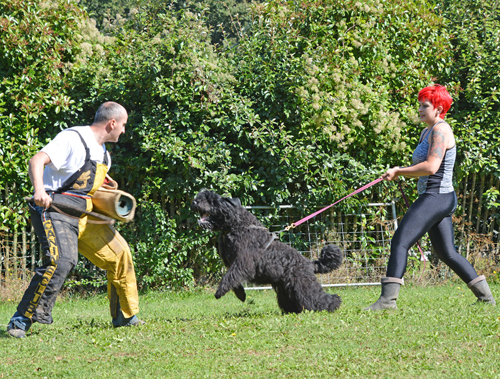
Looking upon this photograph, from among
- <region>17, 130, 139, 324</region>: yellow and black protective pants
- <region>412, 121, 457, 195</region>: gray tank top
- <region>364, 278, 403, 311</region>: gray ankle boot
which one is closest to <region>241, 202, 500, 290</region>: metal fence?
<region>364, 278, 403, 311</region>: gray ankle boot

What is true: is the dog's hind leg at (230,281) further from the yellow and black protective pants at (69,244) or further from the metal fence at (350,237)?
the metal fence at (350,237)

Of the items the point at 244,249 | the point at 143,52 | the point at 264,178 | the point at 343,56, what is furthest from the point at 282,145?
the point at 244,249

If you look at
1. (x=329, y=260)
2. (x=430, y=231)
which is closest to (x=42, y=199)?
(x=329, y=260)

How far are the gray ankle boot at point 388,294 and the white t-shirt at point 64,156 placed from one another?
2.74 metres

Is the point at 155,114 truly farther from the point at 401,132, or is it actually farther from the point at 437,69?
the point at 437,69

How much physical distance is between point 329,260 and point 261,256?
2.14 feet

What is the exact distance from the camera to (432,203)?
14.8ft

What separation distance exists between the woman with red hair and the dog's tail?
45 cm

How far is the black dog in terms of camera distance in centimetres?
454

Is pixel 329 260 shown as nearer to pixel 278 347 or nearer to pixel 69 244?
pixel 278 347

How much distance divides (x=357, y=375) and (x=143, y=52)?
5294 millimetres

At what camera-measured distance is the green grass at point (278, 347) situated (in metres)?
3.04

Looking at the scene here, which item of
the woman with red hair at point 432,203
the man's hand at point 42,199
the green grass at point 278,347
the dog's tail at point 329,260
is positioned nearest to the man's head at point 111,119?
the man's hand at point 42,199

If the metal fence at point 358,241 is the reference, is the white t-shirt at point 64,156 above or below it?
above
